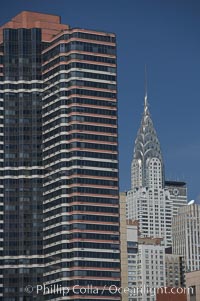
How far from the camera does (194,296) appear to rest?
197000mm

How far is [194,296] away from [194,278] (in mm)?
3947

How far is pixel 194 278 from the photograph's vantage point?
19900 centimetres
